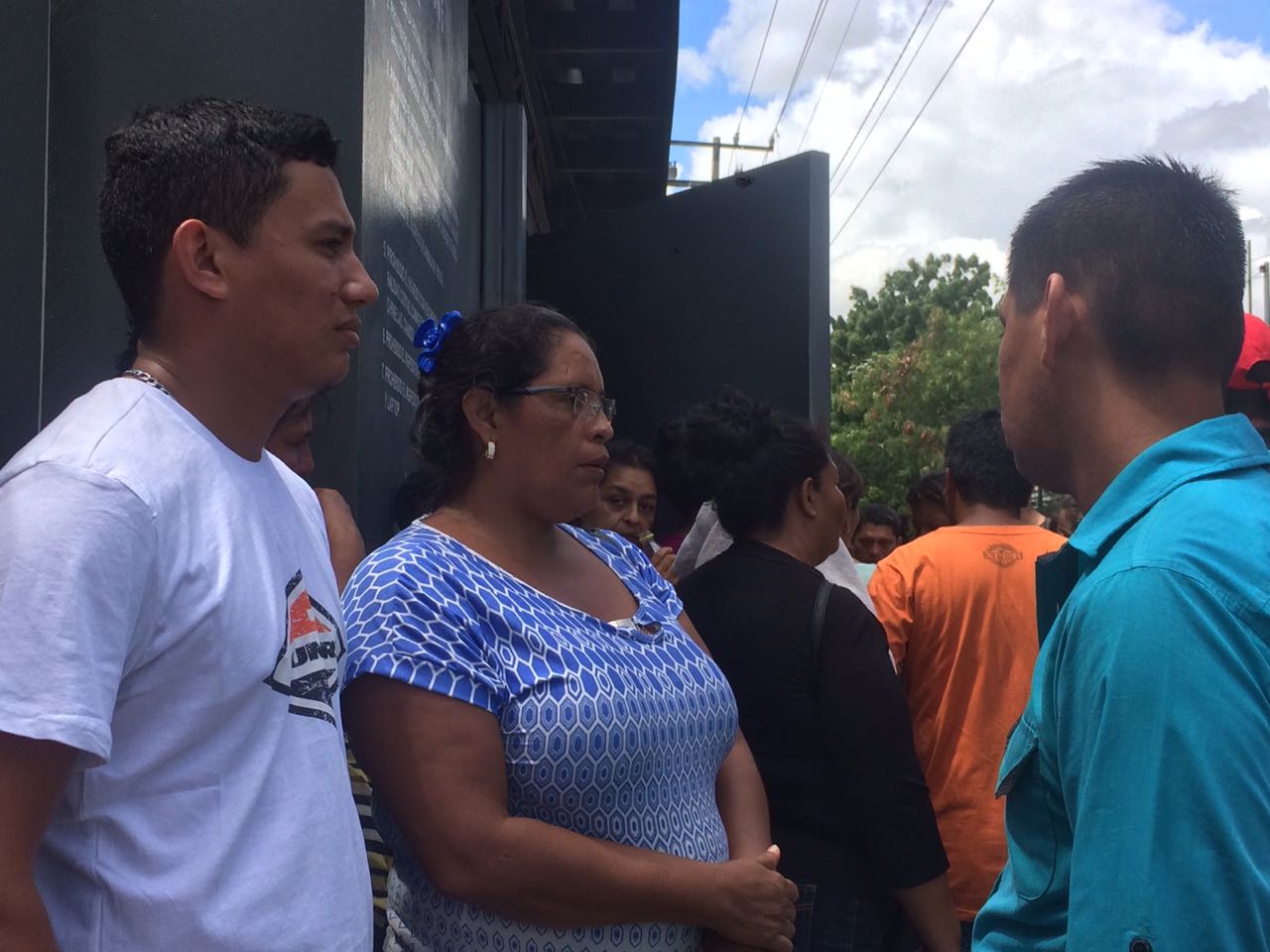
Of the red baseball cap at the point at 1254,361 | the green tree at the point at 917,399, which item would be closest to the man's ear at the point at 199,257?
the red baseball cap at the point at 1254,361

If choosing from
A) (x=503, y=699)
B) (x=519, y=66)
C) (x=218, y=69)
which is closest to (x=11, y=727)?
(x=503, y=699)

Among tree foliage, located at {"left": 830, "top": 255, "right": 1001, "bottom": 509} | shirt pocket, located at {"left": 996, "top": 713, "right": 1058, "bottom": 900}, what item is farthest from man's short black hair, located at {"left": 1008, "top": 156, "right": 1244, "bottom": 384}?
tree foliage, located at {"left": 830, "top": 255, "right": 1001, "bottom": 509}

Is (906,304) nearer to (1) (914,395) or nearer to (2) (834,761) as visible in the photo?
(1) (914,395)

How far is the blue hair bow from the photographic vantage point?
2492 mm

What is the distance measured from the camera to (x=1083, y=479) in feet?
4.95

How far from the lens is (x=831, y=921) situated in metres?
2.62

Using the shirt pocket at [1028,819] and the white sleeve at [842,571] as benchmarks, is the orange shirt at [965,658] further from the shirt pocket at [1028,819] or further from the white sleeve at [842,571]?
the shirt pocket at [1028,819]

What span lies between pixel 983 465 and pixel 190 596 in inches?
114

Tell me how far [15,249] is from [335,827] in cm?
128

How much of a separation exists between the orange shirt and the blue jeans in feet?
2.05

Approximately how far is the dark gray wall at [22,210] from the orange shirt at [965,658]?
2.29 meters

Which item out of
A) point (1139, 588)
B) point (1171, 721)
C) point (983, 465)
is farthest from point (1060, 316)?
point (983, 465)

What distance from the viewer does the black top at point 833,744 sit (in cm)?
264

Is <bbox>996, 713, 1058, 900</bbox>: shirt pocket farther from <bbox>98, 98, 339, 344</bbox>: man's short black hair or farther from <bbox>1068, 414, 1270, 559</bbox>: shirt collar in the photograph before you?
<bbox>98, 98, 339, 344</bbox>: man's short black hair
